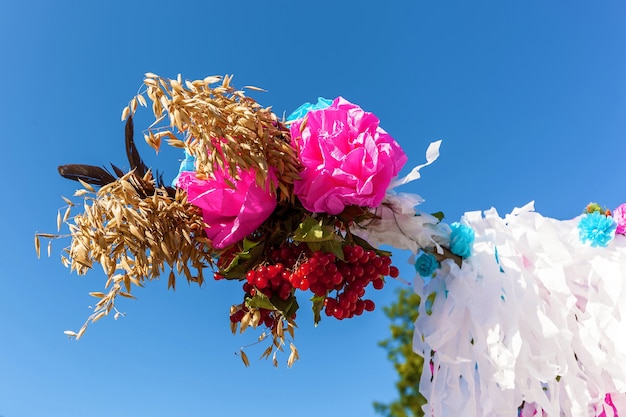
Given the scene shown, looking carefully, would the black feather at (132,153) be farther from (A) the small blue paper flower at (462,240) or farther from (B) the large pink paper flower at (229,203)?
(A) the small blue paper flower at (462,240)

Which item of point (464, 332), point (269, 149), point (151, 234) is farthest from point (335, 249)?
point (464, 332)

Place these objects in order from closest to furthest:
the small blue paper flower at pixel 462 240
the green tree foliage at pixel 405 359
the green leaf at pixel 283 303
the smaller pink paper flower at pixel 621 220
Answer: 1. the green leaf at pixel 283 303
2. the small blue paper flower at pixel 462 240
3. the smaller pink paper flower at pixel 621 220
4. the green tree foliage at pixel 405 359

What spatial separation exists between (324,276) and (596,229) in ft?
4.18

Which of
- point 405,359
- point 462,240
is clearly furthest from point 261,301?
point 405,359

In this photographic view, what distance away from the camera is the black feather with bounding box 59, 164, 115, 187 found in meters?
1.56

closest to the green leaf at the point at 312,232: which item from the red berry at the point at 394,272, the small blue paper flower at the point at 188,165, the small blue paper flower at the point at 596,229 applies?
the red berry at the point at 394,272

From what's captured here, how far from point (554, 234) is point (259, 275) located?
1.15 meters

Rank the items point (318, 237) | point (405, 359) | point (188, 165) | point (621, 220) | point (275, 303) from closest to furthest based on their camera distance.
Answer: point (318, 237)
point (275, 303)
point (188, 165)
point (621, 220)
point (405, 359)

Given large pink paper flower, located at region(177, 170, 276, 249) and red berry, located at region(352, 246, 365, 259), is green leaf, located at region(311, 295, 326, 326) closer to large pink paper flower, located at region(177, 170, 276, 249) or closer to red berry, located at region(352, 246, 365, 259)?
red berry, located at region(352, 246, 365, 259)

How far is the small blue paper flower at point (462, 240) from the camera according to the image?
1.80 m

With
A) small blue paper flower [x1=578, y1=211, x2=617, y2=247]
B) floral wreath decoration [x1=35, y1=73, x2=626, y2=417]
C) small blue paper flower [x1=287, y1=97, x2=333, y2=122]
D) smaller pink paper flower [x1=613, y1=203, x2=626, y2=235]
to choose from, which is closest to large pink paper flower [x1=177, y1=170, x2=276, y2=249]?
floral wreath decoration [x1=35, y1=73, x2=626, y2=417]

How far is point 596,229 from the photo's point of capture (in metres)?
2.11

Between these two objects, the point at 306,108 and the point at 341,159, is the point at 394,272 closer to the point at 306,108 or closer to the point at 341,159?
the point at 341,159

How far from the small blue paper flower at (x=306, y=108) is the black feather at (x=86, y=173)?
0.57 metres
